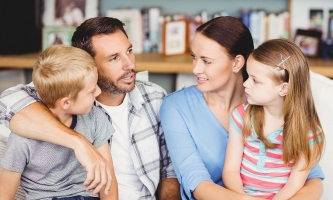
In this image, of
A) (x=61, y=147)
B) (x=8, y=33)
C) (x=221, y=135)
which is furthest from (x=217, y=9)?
(x=61, y=147)

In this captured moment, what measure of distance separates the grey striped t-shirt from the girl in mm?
491

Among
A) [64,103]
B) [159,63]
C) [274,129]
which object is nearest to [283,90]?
[274,129]

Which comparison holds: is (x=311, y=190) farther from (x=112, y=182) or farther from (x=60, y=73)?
(x=60, y=73)

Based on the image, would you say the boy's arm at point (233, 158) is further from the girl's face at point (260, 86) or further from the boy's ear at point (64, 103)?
the boy's ear at point (64, 103)

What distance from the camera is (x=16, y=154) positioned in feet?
5.09

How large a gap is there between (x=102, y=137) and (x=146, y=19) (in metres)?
1.82

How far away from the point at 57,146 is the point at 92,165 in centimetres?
25

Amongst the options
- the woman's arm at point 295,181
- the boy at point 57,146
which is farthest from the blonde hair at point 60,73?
the woman's arm at point 295,181

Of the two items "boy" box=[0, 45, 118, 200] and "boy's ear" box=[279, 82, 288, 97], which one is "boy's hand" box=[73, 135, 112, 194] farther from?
"boy's ear" box=[279, 82, 288, 97]

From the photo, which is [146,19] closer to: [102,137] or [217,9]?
[217,9]

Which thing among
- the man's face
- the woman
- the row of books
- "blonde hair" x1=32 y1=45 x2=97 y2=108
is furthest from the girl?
the row of books

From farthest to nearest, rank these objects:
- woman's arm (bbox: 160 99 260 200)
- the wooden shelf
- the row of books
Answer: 1. the row of books
2. the wooden shelf
3. woman's arm (bbox: 160 99 260 200)

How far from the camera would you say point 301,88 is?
1633 millimetres

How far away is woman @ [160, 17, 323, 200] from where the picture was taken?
71.2 inches
